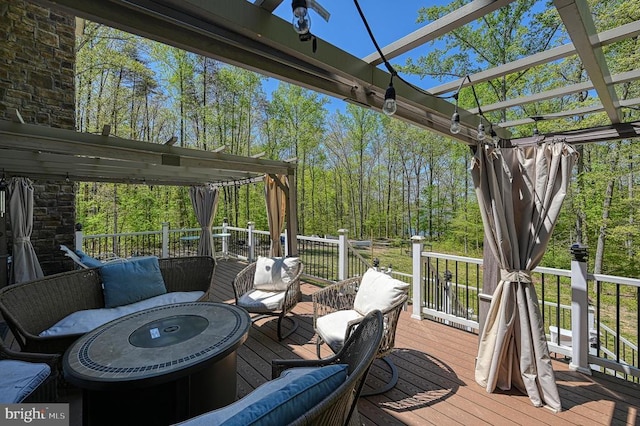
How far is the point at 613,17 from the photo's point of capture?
5.90 m

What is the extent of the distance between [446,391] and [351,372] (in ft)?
4.71

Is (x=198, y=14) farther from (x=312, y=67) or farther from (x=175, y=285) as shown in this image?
(x=175, y=285)

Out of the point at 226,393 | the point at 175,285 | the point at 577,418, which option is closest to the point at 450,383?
the point at 577,418

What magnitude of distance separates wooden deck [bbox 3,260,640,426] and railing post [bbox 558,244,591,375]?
14 centimetres

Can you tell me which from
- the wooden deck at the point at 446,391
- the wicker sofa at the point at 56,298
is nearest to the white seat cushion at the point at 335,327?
the wooden deck at the point at 446,391

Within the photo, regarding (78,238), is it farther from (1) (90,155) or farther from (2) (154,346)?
(2) (154,346)

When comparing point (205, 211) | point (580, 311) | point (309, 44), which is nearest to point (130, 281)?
point (309, 44)

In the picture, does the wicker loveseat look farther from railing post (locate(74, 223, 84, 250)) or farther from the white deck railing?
railing post (locate(74, 223, 84, 250))

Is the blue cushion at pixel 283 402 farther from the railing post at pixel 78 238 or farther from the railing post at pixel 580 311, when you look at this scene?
the railing post at pixel 78 238

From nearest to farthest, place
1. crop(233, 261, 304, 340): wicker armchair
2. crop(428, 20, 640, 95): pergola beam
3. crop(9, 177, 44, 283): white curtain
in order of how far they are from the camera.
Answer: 1. crop(428, 20, 640, 95): pergola beam
2. crop(233, 261, 304, 340): wicker armchair
3. crop(9, 177, 44, 283): white curtain

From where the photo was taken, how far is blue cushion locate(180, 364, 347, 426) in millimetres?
918

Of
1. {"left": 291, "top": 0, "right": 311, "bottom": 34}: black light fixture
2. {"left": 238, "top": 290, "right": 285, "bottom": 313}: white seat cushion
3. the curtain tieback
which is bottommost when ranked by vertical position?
{"left": 238, "top": 290, "right": 285, "bottom": 313}: white seat cushion

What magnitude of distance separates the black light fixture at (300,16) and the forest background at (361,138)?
18.5 ft

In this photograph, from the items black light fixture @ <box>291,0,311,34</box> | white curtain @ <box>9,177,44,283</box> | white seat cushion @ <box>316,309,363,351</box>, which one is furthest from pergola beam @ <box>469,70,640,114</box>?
white curtain @ <box>9,177,44,283</box>
